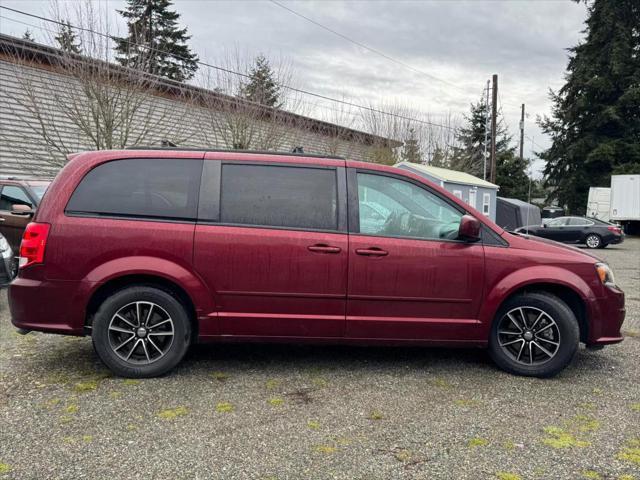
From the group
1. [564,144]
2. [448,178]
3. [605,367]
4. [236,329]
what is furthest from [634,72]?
[236,329]

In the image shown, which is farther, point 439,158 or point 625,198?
point 625,198

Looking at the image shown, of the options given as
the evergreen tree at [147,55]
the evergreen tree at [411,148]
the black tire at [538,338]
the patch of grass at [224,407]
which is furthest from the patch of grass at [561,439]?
the evergreen tree at [411,148]

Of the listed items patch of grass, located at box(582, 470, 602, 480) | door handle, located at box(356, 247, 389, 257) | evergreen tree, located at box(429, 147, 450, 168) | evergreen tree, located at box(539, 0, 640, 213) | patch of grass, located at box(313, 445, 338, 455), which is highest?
evergreen tree, located at box(539, 0, 640, 213)

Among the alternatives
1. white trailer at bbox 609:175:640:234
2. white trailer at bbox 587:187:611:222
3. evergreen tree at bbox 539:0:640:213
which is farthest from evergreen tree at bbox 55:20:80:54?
evergreen tree at bbox 539:0:640:213

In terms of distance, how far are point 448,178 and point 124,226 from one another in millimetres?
11211

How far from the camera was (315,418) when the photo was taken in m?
3.15

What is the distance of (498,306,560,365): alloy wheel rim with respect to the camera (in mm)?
3926

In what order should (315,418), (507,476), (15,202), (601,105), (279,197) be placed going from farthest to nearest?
1. (601,105)
2. (15,202)
3. (279,197)
4. (315,418)
5. (507,476)

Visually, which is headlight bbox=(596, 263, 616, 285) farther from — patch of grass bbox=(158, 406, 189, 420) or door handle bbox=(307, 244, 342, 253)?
patch of grass bbox=(158, 406, 189, 420)

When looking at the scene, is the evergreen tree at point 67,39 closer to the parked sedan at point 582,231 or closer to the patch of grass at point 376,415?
the patch of grass at point 376,415

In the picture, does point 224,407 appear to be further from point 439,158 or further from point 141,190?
point 439,158

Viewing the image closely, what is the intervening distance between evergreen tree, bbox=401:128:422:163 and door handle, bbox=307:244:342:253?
19226 millimetres

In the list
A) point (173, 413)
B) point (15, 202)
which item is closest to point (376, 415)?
point (173, 413)

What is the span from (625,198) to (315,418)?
1068 inches
